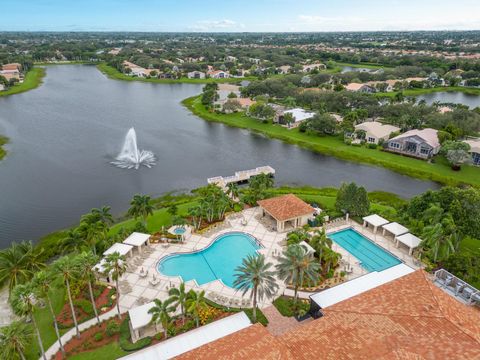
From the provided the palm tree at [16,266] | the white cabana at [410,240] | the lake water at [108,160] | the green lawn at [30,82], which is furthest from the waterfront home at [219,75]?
the palm tree at [16,266]

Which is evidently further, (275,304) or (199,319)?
(275,304)

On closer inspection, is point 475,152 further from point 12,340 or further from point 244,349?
point 12,340

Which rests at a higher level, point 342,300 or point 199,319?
point 342,300

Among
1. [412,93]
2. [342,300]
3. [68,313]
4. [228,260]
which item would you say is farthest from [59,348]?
[412,93]

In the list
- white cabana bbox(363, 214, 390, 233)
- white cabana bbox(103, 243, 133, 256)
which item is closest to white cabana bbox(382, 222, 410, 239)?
white cabana bbox(363, 214, 390, 233)

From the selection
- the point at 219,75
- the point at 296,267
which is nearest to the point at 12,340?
the point at 296,267

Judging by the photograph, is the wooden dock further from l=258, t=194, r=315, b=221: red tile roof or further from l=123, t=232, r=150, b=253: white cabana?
l=123, t=232, r=150, b=253: white cabana

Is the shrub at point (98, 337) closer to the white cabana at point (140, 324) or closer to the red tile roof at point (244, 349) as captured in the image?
the white cabana at point (140, 324)

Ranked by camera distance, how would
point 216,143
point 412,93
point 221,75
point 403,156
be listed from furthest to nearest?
point 221,75 < point 412,93 < point 216,143 < point 403,156

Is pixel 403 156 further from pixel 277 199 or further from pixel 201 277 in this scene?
pixel 201 277
